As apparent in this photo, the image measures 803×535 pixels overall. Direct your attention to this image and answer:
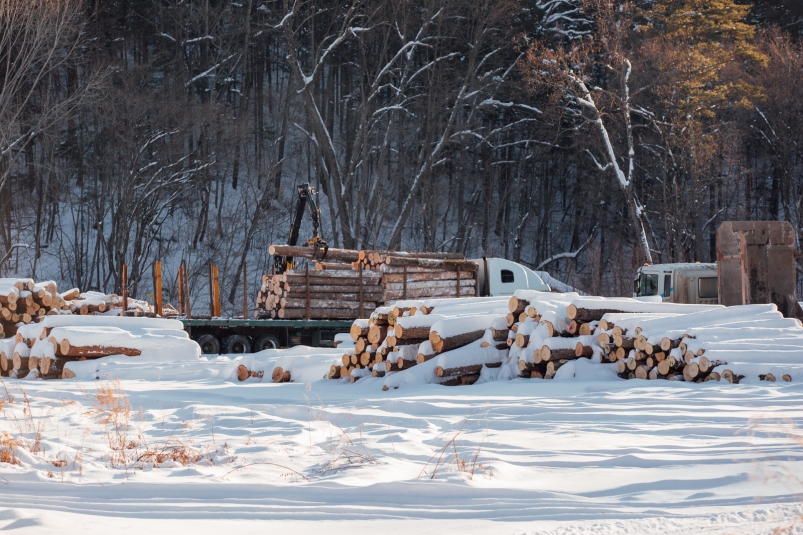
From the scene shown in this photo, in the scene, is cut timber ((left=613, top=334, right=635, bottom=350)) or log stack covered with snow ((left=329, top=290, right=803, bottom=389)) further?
cut timber ((left=613, top=334, right=635, bottom=350))

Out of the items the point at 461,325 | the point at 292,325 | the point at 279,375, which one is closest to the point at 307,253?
the point at 292,325

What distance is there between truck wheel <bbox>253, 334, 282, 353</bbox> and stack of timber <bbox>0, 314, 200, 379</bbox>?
6.63 meters

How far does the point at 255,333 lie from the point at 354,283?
3.25 m

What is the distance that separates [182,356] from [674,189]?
85.6ft

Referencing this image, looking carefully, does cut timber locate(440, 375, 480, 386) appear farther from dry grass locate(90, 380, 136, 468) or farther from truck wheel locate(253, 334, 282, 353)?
truck wheel locate(253, 334, 282, 353)

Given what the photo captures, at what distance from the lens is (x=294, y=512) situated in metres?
4.84

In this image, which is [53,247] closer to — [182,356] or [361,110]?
[361,110]

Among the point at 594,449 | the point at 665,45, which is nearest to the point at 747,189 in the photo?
the point at 665,45

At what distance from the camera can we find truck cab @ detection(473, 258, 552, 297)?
2492 cm

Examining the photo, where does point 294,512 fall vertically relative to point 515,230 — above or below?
below

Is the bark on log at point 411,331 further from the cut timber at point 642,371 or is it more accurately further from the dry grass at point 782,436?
the dry grass at point 782,436

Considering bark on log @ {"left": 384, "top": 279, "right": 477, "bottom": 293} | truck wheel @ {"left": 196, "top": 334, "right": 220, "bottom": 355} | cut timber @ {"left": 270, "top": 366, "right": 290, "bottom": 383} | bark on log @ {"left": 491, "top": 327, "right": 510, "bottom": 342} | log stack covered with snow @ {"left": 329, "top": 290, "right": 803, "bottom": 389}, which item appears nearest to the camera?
log stack covered with snow @ {"left": 329, "top": 290, "right": 803, "bottom": 389}

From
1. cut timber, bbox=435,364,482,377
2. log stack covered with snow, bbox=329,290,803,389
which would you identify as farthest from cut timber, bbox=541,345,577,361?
cut timber, bbox=435,364,482,377

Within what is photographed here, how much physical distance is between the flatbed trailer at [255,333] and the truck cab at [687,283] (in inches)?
342
